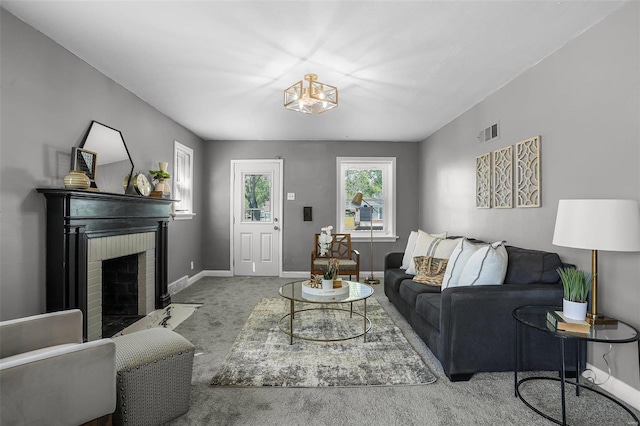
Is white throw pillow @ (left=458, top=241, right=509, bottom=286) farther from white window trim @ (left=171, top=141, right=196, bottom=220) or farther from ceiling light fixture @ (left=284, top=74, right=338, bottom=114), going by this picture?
white window trim @ (left=171, top=141, right=196, bottom=220)

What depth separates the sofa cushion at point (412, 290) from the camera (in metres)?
3.08

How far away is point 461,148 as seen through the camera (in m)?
4.30

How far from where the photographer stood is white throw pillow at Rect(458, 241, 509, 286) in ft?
8.15

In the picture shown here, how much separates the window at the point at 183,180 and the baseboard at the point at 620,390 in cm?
478

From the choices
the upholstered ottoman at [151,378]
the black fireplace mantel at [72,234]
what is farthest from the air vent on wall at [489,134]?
the black fireplace mantel at [72,234]

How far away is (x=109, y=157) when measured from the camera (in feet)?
10.5

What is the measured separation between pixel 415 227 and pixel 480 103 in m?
2.63

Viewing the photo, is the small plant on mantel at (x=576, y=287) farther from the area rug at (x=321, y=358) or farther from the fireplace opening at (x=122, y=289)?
the fireplace opening at (x=122, y=289)

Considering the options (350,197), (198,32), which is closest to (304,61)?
(198,32)

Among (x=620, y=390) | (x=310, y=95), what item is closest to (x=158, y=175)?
(x=310, y=95)

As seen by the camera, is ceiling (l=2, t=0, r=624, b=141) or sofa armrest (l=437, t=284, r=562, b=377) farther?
sofa armrest (l=437, t=284, r=562, b=377)

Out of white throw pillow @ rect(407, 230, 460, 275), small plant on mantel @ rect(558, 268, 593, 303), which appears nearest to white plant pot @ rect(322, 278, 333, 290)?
white throw pillow @ rect(407, 230, 460, 275)

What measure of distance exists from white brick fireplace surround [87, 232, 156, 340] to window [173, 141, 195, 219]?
1.11m

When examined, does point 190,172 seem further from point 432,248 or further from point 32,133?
point 432,248
